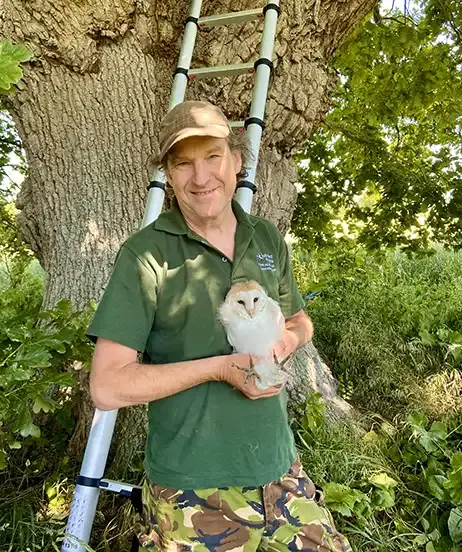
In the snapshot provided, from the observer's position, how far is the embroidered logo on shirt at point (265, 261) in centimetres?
156

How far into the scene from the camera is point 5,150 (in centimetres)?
440

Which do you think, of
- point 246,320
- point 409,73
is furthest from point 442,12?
point 246,320

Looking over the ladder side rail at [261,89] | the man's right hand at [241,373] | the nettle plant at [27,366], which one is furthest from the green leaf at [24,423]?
the ladder side rail at [261,89]

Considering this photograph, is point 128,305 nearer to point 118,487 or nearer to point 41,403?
point 41,403

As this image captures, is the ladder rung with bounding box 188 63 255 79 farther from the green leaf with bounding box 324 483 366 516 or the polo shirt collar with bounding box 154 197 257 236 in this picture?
the green leaf with bounding box 324 483 366 516

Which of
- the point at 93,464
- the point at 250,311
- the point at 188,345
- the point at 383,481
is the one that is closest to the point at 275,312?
the point at 250,311

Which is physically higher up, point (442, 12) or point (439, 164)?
point (442, 12)

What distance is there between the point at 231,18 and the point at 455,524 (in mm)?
2643

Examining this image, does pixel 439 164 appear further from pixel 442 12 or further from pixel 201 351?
pixel 201 351

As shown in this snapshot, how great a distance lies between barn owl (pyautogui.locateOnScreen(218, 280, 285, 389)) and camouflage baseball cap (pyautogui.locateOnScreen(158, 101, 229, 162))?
1.47 ft

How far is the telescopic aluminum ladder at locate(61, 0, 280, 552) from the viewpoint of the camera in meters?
1.90

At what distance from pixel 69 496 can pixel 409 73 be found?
14.1 feet

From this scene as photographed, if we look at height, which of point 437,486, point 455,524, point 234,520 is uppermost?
point 234,520

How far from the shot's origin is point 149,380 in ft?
4.23
